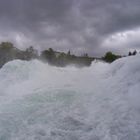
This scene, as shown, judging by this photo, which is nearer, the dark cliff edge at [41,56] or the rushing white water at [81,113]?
the rushing white water at [81,113]

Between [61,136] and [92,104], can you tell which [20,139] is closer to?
[61,136]

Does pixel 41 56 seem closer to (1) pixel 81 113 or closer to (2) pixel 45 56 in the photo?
(2) pixel 45 56

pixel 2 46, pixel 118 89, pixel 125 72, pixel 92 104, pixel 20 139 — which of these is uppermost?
pixel 2 46

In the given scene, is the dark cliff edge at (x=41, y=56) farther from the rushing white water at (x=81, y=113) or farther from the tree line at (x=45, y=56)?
the rushing white water at (x=81, y=113)

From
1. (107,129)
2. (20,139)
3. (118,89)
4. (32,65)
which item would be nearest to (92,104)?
(118,89)

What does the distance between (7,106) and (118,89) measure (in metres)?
3.63

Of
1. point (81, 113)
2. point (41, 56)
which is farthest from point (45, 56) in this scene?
point (81, 113)

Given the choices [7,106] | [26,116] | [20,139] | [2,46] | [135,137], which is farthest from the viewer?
[2,46]

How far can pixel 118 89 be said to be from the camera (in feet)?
22.5

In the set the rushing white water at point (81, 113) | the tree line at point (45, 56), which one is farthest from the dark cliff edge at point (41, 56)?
the rushing white water at point (81, 113)

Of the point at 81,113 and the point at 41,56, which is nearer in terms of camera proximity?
the point at 81,113

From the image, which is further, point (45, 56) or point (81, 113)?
point (45, 56)

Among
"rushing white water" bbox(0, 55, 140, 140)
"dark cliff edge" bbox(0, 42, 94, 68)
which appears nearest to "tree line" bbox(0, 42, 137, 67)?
"dark cliff edge" bbox(0, 42, 94, 68)

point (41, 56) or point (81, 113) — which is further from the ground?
point (41, 56)
